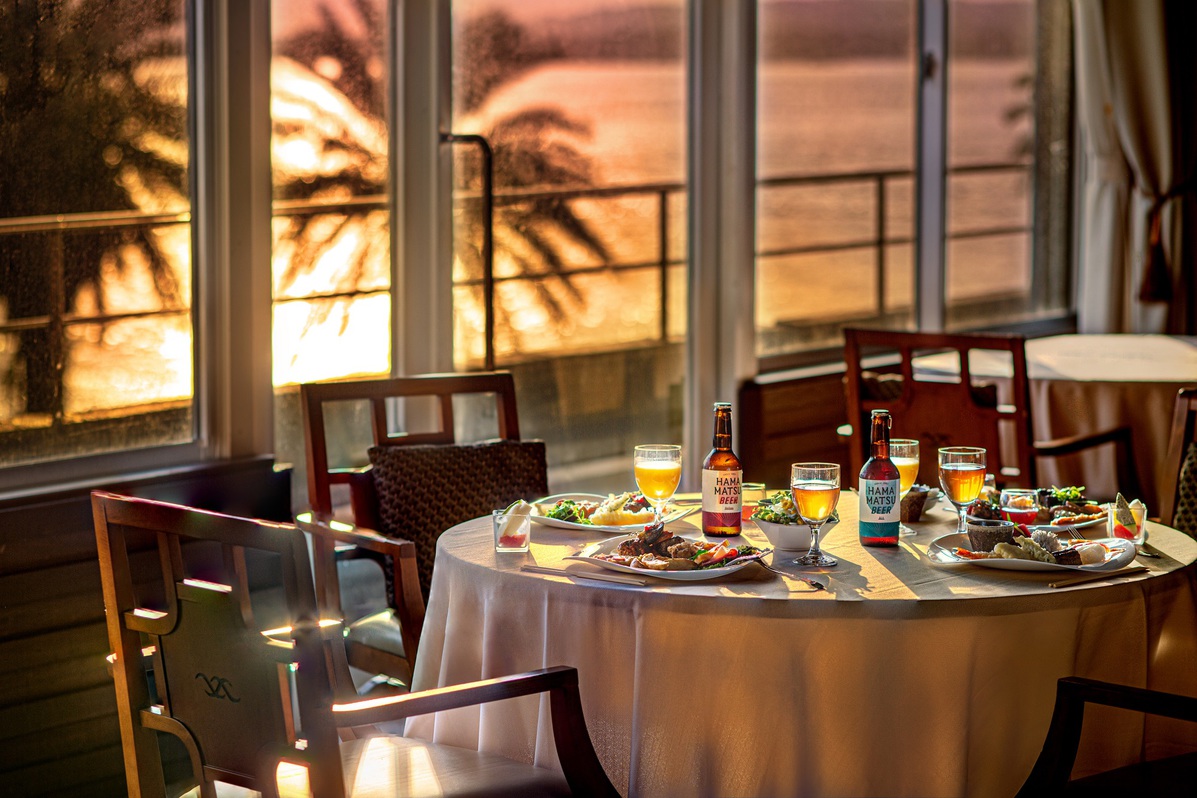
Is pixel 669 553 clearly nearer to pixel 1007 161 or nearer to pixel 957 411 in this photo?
pixel 957 411

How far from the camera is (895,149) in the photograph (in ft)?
16.6

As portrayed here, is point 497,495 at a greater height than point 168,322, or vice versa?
point 168,322

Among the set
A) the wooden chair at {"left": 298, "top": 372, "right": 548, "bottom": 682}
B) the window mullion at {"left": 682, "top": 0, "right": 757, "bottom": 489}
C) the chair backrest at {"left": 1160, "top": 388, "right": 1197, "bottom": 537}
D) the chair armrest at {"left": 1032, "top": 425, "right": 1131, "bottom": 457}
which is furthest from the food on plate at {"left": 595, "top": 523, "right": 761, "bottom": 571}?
the window mullion at {"left": 682, "top": 0, "right": 757, "bottom": 489}

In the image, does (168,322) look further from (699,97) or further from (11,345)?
(699,97)

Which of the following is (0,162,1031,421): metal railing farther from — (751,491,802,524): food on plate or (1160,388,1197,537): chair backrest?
(1160,388,1197,537): chair backrest

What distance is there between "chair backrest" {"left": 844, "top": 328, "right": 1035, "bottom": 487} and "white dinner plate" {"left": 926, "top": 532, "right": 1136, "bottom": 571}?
1.24 metres

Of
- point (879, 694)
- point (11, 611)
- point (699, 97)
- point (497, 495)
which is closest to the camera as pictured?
point (879, 694)

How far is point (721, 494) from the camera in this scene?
1998mm

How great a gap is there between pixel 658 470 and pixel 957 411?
1421 mm

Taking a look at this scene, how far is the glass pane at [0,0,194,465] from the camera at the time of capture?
2588mm

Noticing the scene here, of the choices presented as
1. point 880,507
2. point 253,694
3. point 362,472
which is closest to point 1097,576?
point 880,507

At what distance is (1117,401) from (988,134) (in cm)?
228

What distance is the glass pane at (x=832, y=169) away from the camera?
4.55 m

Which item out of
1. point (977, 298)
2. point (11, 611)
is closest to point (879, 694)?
point (11, 611)
